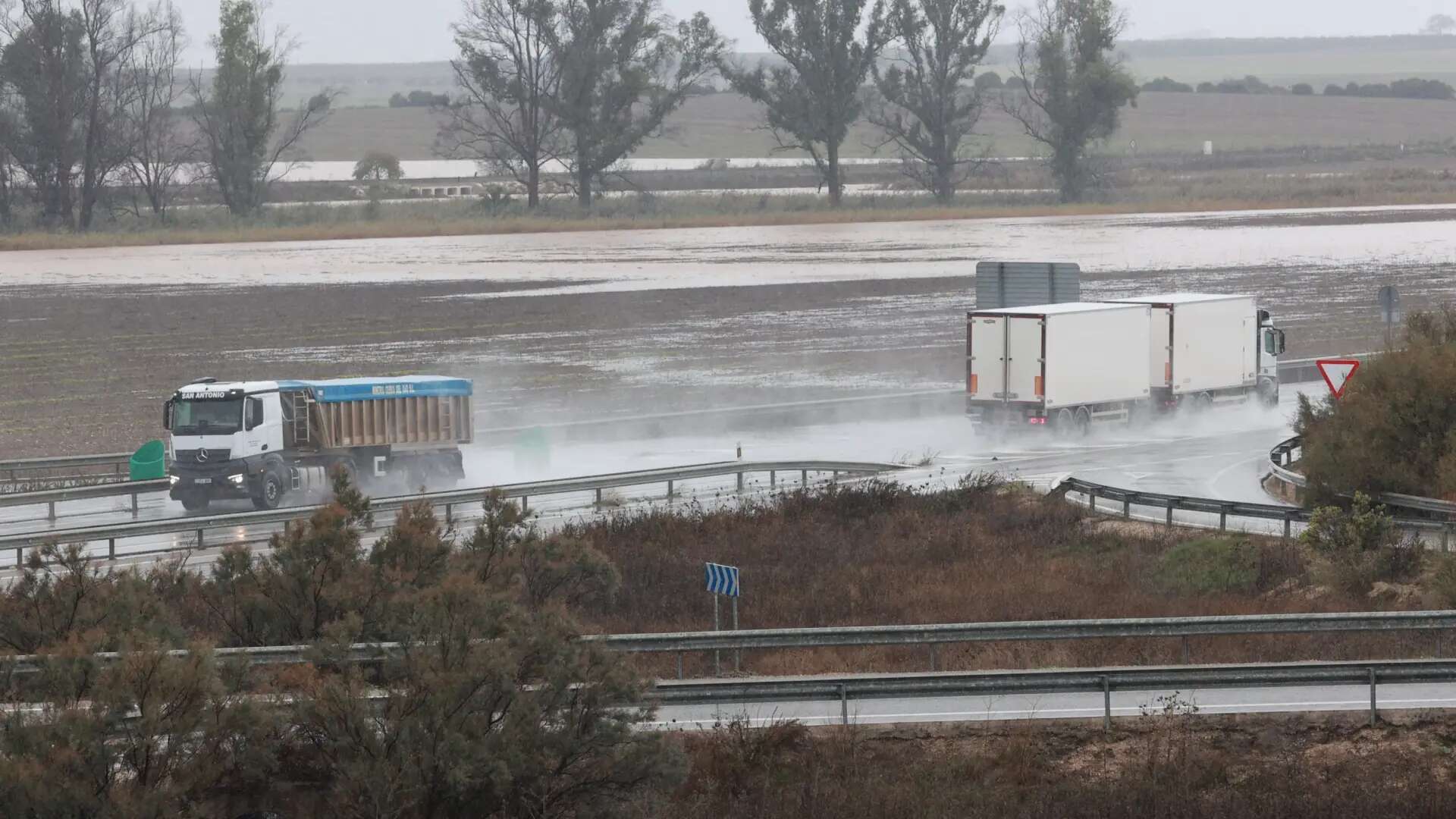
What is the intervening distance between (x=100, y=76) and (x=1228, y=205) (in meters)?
62.1

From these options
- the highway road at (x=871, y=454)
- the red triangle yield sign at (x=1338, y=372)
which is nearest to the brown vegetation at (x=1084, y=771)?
the highway road at (x=871, y=454)

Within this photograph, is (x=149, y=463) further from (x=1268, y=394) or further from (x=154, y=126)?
(x=154, y=126)

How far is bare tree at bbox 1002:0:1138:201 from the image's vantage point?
10444cm

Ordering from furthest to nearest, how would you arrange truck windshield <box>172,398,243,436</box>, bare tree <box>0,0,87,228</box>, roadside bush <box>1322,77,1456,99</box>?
roadside bush <box>1322,77,1456,99</box>
bare tree <box>0,0,87,228</box>
truck windshield <box>172,398,243,436</box>

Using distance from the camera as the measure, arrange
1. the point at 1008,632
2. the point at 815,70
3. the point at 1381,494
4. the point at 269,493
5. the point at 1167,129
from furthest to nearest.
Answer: the point at 1167,129, the point at 815,70, the point at 269,493, the point at 1381,494, the point at 1008,632

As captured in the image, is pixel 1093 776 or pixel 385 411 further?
pixel 385 411

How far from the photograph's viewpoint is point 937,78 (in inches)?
4313

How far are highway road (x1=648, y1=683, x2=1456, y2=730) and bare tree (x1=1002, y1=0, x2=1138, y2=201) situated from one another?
91.5 m

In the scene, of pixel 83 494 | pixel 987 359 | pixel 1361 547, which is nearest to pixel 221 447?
Result: pixel 83 494

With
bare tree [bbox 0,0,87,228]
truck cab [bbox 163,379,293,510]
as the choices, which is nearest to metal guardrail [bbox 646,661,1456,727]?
truck cab [bbox 163,379,293,510]

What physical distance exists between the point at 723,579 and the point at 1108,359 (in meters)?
22.5

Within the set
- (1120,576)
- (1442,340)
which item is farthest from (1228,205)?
(1120,576)

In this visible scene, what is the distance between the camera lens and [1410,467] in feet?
84.1

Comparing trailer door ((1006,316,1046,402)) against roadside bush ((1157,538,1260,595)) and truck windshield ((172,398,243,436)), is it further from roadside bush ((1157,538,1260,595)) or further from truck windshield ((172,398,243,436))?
truck windshield ((172,398,243,436))
